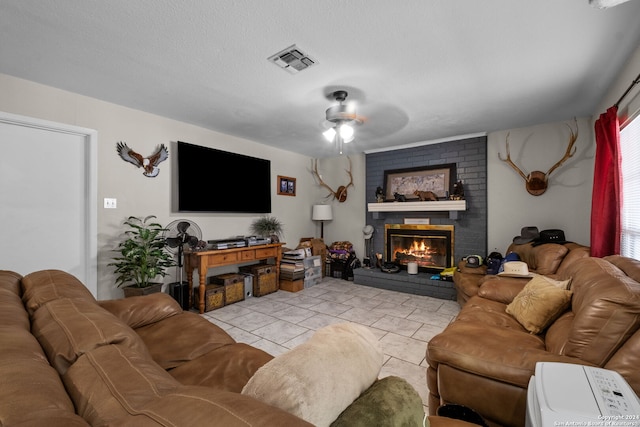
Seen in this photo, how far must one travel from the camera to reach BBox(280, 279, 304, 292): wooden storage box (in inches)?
169

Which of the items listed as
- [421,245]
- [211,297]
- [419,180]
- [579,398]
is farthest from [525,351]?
[419,180]

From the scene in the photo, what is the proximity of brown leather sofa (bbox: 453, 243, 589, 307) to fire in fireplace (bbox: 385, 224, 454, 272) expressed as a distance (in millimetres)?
751

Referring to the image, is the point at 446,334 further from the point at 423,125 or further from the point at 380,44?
the point at 423,125

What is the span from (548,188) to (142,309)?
474cm

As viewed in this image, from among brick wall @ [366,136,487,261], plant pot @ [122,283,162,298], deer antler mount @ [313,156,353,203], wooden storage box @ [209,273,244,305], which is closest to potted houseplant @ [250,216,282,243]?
wooden storage box @ [209,273,244,305]

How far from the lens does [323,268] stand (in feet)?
17.5

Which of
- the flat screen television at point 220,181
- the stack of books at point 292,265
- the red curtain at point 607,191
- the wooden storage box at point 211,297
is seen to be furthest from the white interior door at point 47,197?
the red curtain at point 607,191

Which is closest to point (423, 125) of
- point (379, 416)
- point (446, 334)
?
point (446, 334)

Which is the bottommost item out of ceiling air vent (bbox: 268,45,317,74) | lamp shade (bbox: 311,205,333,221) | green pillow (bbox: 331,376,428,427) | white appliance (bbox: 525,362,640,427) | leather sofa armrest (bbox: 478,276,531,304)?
leather sofa armrest (bbox: 478,276,531,304)

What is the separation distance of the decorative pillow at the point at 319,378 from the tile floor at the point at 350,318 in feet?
4.99

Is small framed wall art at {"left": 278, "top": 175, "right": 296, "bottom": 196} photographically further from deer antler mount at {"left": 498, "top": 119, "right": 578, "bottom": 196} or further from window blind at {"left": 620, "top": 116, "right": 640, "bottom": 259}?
window blind at {"left": 620, "top": 116, "right": 640, "bottom": 259}

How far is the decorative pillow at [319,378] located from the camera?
52cm

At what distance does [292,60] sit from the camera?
2.13 meters

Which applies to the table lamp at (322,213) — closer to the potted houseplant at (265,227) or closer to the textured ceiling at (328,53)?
the potted houseplant at (265,227)
